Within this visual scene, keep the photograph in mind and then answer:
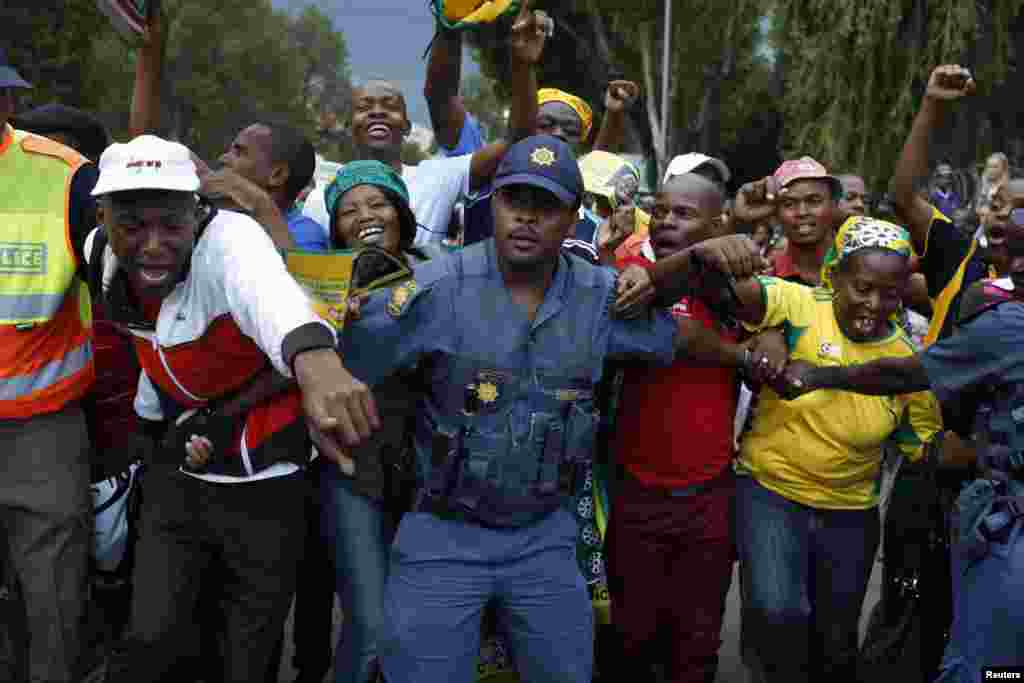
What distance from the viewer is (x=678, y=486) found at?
4.18 meters

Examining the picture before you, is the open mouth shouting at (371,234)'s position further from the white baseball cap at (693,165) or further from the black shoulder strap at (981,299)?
the black shoulder strap at (981,299)

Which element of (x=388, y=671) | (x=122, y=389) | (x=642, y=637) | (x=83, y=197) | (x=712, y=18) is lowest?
(x=642, y=637)

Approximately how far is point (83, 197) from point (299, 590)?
5.78 ft

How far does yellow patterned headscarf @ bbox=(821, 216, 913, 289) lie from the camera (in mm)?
4078

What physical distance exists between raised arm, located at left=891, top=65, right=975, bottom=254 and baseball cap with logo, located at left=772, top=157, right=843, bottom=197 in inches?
12.8

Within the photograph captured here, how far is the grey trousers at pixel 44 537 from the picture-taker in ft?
12.0

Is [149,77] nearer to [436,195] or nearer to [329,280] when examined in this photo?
[436,195]

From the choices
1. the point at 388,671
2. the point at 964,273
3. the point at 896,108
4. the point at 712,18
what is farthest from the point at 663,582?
the point at 712,18

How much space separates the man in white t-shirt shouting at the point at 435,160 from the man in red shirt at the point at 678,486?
640 mm

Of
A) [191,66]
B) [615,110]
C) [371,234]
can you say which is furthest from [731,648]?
[191,66]

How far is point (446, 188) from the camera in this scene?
4.59 m

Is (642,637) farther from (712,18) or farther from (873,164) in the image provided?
(712,18)

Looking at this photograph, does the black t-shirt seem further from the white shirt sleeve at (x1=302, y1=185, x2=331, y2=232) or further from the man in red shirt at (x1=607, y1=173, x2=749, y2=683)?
the white shirt sleeve at (x1=302, y1=185, x2=331, y2=232)

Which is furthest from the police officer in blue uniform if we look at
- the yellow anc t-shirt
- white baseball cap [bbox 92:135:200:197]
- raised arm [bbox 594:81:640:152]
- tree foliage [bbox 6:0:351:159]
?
tree foliage [bbox 6:0:351:159]
